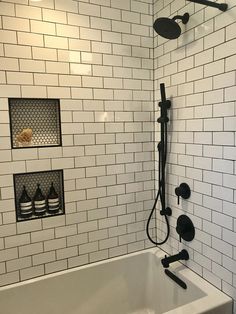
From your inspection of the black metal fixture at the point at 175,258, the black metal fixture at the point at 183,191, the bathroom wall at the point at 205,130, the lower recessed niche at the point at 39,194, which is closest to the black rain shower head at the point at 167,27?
the bathroom wall at the point at 205,130

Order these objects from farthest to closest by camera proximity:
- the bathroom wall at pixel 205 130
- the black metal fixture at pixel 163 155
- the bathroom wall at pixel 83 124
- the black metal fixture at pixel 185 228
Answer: the black metal fixture at pixel 163 155 < the black metal fixture at pixel 185 228 < the bathroom wall at pixel 83 124 < the bathroom wall at pixel 205 130

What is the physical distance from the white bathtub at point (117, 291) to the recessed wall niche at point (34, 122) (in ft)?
3.01

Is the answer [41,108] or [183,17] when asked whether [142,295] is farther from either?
[183,17]

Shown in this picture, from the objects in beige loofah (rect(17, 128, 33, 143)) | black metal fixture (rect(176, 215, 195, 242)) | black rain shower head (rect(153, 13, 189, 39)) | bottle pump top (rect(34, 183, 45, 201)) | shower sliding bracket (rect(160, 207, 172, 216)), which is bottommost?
black metal fixture (rect(176, 215, 195, 242))

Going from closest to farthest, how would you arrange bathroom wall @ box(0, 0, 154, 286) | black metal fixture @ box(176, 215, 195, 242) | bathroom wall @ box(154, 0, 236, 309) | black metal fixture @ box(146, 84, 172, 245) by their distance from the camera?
bathroom wall @ box(154, 0, 236, 309), bathroom wall @ box(0, 0, 154, 286), black metal fixture @ box(176, 215, 195, 242), black metal fixture @ box(146, 84, 172, 245)

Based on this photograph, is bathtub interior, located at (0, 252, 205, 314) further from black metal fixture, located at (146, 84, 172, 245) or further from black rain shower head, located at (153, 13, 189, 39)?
black rain shower head, located at (153, 13, 189, 39)

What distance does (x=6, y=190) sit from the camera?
5.05 ft

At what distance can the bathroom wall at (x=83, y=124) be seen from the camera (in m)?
1.53

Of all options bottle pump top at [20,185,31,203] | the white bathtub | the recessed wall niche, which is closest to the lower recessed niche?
bottle pump top at [20,185,31,203]

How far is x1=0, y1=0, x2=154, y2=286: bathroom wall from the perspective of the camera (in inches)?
60.2

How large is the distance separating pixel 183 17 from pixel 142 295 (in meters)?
2.01

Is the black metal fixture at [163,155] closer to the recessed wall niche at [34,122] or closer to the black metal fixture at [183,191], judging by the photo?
the black metal fixture at [183,191]

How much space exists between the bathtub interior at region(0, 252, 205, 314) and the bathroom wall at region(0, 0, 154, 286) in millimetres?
82

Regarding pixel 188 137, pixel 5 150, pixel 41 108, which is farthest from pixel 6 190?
pixel 188 137
